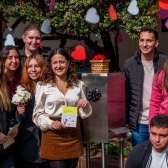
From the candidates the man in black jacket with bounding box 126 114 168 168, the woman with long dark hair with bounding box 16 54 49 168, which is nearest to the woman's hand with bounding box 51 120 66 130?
the woman with long dark hair with bounding box 16 54 49 168

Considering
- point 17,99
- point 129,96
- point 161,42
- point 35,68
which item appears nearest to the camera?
point 17,99

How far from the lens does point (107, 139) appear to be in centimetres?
441

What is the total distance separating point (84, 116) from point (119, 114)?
0.56 metres

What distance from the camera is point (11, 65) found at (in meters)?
4.33

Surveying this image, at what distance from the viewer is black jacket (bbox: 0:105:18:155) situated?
401 centimetres

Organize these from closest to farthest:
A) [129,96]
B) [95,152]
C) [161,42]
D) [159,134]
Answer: [159,134] < [129,96] < [95,152] < [161,42]

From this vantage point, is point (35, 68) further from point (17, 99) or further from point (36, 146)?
point (36, 146)

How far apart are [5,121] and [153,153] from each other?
4.79ft

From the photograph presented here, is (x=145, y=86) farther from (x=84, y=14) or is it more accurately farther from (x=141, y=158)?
(x=84, y=14)

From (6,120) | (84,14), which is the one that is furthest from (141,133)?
(84,14)

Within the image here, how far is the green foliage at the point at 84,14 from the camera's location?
556 cm

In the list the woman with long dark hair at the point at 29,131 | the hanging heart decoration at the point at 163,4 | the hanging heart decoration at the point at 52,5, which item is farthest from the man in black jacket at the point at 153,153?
the hanging heart decoration at the point at 52,5

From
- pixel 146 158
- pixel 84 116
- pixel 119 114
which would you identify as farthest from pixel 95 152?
pixel 146 158

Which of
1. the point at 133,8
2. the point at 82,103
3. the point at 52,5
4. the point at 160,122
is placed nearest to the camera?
the point at 160,122
